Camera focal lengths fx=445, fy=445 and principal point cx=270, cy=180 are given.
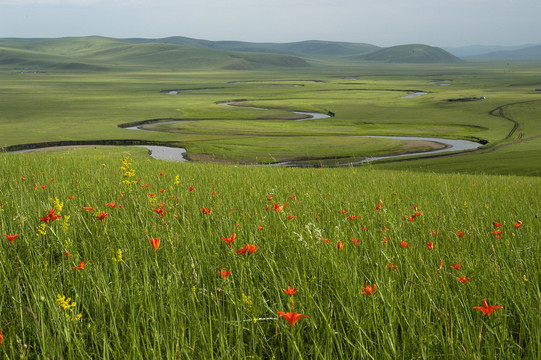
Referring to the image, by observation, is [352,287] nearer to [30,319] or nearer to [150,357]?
[150,357]

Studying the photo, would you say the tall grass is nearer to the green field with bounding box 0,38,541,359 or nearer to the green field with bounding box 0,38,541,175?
the green field with bounding box 0,38,541,359

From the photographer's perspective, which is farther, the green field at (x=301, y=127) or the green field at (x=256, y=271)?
the green field at (x=301, y=127)

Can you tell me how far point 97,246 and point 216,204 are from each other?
1.82 meters

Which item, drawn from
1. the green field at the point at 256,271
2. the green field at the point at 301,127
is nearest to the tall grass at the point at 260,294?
the green field at the point at 256,271

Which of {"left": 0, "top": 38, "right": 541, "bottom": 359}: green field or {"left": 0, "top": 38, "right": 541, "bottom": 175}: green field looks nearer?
{"left": 0, "top": 38, "right": 541, "bottom": 359}: green field

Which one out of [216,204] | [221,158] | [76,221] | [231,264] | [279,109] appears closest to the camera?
[231,264]

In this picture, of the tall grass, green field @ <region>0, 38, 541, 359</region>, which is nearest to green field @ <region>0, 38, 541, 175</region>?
green field @ <region>0, 38, 541, 359</region>

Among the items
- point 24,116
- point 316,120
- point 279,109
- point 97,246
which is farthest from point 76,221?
point 279,109

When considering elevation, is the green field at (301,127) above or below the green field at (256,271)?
below

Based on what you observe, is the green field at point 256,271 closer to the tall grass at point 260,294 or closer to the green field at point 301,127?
the tall grass at point 260,294

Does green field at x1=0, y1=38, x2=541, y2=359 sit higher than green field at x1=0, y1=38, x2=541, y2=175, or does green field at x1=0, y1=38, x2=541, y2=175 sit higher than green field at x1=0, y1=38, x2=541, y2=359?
green field at x1=0, y1=38, x2=541, y2=359

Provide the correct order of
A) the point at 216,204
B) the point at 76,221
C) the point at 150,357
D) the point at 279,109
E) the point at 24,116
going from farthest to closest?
the point at 279,109 → the point at 24,116 → the point at 216,204 → the point at 76,221 → the point at 150,357

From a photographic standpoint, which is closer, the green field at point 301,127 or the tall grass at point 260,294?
the tall grass at point 260,294

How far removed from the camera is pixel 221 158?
4325cm
